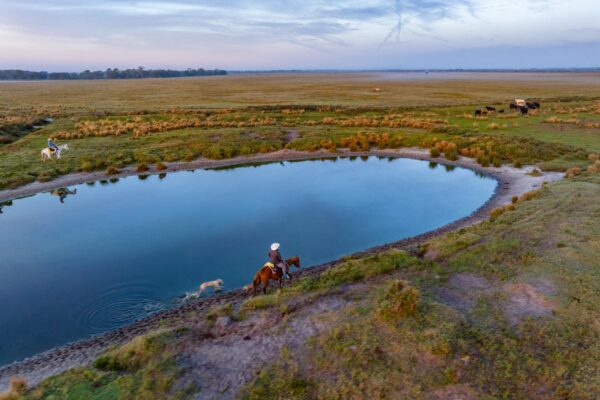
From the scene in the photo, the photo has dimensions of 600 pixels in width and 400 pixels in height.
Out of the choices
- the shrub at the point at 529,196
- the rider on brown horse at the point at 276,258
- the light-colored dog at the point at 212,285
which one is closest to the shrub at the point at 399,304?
the rider on brown horse at the point at 276,258

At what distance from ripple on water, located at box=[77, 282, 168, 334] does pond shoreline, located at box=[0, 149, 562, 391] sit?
0.63m

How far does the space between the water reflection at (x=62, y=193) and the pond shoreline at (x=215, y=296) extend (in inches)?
21.2

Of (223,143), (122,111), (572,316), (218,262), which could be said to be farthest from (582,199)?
(122,111)

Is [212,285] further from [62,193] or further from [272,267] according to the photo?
[62,193]

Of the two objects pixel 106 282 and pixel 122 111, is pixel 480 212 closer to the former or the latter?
pixel 106 282

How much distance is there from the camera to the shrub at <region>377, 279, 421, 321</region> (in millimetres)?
9992

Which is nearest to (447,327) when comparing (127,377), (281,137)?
(127,377)

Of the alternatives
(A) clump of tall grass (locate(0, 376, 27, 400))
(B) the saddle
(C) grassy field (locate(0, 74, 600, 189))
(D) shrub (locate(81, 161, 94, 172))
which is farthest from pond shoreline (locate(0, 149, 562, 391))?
(B) the saddle

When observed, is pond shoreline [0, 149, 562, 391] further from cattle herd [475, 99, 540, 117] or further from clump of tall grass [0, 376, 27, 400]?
cattle herd [475, 99, 540, 117]

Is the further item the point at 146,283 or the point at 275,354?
the point at 146,283

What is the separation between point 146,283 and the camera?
1460 cm

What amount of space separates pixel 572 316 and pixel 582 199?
35.7 ft

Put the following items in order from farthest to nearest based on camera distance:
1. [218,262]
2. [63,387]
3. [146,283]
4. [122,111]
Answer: [122,111], [218,262], [146,283], [63,387]

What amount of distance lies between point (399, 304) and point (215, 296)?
606cm
